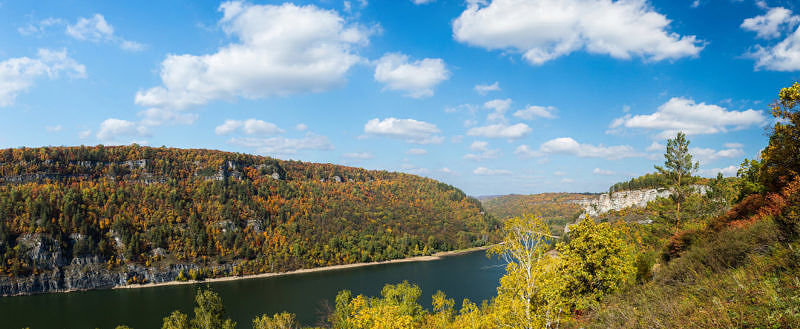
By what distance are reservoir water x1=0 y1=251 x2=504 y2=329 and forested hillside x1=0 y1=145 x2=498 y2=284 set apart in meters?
19.7

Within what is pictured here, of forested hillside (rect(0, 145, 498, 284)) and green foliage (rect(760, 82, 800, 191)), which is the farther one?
forested hillside (rect(0, 145, 498, 284))

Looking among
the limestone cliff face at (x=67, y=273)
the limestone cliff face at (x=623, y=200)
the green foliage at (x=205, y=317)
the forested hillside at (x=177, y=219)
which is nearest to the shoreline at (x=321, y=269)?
the limestone cliff face at (x=67, y=273)

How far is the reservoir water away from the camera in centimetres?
6619

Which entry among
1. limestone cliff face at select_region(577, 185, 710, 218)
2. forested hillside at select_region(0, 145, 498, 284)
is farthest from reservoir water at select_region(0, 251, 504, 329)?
limestone cliff face at select_region(577, 185, 710, 218)

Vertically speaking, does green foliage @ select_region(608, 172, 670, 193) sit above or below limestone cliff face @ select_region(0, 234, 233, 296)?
above

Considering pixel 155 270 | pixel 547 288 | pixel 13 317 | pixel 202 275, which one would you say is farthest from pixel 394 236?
pixel 547 288

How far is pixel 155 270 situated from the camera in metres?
113

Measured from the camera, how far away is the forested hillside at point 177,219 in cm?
11619

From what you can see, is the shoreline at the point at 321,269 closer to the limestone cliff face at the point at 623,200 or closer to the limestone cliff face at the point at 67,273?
the limestone cliff face at the point at 67,273

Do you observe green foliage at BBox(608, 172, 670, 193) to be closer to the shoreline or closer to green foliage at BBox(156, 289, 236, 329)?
the shoreline

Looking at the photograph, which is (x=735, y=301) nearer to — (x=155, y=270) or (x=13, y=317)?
(x=13, y=317)

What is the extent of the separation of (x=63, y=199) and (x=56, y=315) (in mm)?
84658

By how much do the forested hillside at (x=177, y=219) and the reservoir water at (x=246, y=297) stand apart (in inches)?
776

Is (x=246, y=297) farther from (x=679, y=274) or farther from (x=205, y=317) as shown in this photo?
(x=679, y=274)
